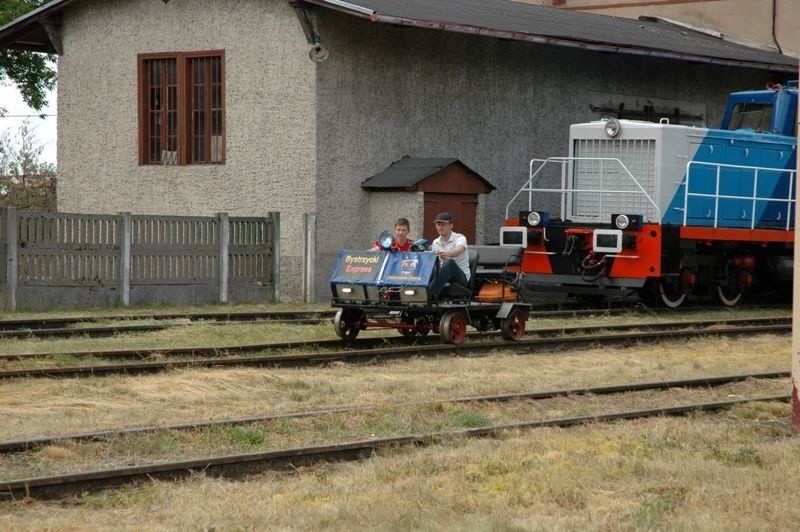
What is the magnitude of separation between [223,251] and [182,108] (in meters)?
3.79

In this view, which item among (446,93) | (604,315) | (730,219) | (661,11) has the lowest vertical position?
(604,315)

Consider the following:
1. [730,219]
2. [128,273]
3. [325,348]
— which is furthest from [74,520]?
[730,219]

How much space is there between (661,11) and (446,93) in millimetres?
14560

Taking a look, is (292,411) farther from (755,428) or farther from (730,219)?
(730,219)

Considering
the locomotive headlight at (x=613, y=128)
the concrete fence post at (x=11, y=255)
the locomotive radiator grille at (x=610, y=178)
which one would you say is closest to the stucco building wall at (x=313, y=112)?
the locomotive radiator grille at (x=610, y=178)

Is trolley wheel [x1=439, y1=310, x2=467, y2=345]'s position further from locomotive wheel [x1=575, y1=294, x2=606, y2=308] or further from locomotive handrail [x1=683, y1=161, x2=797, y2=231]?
locomotive wheel [x1=575, y1=294, x2=606, y2=308]

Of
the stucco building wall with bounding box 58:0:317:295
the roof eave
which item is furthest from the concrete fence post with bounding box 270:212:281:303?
the roof eave

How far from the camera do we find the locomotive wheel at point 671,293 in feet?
71.2

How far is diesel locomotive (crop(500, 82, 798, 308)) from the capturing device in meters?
20.3

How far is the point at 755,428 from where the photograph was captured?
994 cm

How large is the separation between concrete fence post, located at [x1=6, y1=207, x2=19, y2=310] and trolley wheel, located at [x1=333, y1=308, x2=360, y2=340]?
20.6ft

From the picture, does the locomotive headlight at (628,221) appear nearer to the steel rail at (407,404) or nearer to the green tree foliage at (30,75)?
the steel rail at (407,404)

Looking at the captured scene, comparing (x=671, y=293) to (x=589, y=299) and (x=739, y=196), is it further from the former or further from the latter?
(x=739, y=196)

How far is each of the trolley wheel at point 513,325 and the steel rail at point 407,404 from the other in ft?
10.8
